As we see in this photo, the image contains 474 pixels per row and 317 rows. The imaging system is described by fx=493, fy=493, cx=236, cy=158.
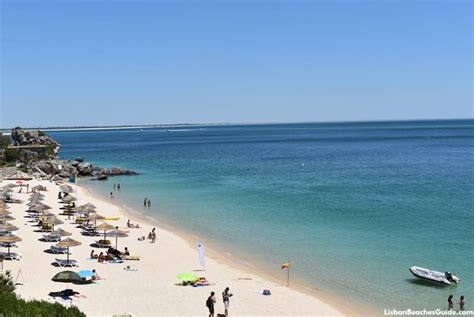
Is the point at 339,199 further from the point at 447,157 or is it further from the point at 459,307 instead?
the point at 447,157

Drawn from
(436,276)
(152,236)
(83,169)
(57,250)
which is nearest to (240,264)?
(152,236)

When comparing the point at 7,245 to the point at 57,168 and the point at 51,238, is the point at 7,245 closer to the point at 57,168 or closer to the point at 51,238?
the point at 51,238

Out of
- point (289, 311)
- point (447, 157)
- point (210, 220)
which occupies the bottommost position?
point (289, 311)

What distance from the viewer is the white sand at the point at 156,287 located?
64.7 feet

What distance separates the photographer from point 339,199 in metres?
45.6

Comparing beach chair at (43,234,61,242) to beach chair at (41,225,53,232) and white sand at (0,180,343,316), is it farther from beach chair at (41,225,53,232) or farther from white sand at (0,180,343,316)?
beach chair at (41,225,53,232)

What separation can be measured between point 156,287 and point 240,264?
616 centimetres

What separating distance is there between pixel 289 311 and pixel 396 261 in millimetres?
9501

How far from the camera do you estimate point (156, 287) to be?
22.4 m

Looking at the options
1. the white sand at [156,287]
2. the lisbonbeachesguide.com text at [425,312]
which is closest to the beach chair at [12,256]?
the white sand at [156,287]

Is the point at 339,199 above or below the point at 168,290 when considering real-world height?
above

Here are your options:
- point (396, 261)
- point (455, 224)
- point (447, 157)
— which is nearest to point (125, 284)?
point (396, 261)

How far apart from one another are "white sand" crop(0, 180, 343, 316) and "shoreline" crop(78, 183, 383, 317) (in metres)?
0.42

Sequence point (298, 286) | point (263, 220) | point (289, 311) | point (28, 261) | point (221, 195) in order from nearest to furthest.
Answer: point (289, 311), point (298, 286), point (28, 261), point (263, 220), point (221, 195)
